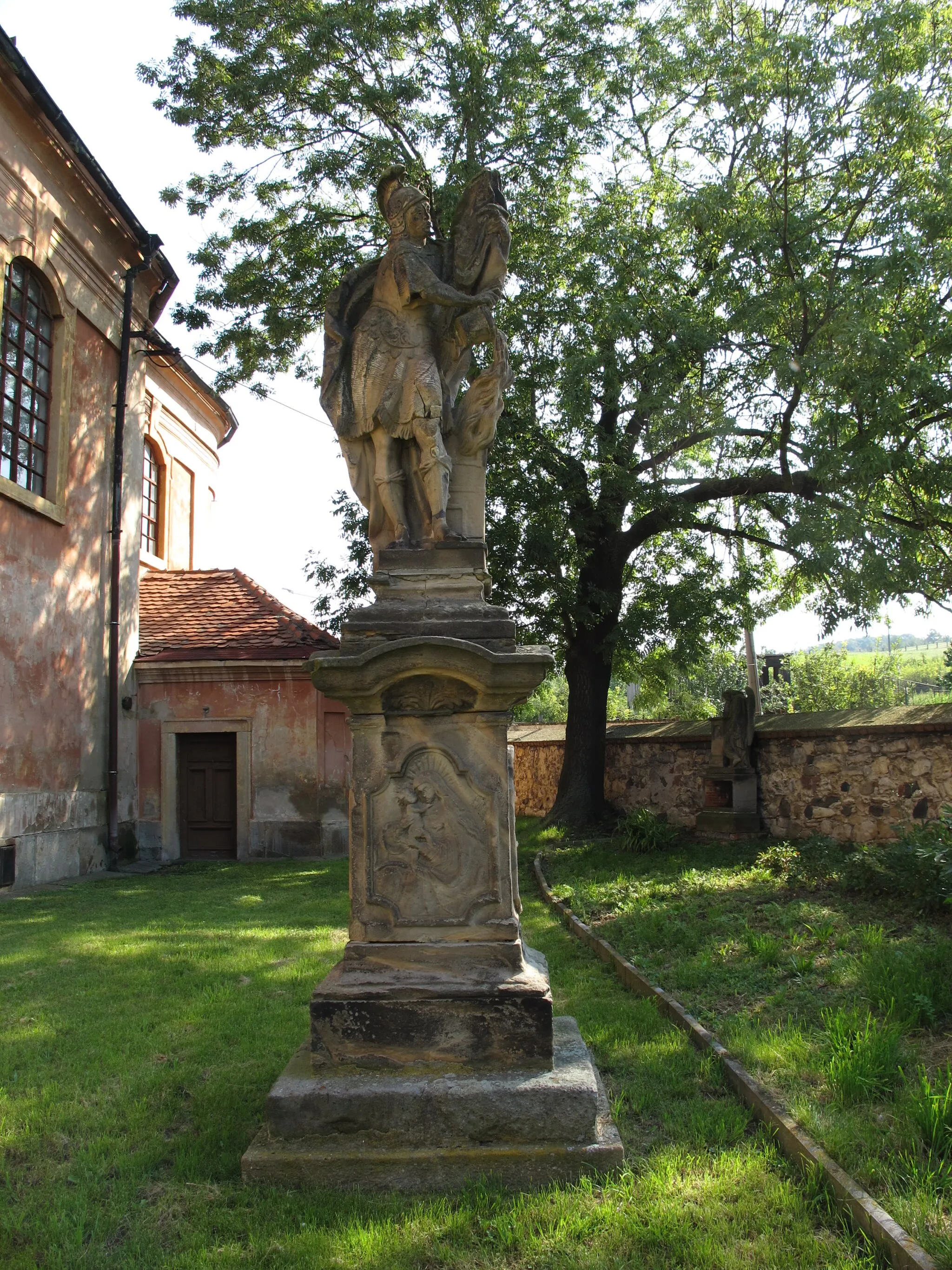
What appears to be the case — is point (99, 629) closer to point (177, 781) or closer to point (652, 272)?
point (177, 781)

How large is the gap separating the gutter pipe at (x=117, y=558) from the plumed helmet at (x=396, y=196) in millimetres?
10469

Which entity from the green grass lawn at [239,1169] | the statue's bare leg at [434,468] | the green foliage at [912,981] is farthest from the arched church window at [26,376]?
the green foliage at [912,981]

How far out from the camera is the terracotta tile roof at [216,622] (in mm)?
15453

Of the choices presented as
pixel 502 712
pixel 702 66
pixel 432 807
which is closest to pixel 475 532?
pixel 502 712

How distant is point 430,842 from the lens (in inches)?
166

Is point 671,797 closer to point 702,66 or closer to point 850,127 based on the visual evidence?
point 850,127

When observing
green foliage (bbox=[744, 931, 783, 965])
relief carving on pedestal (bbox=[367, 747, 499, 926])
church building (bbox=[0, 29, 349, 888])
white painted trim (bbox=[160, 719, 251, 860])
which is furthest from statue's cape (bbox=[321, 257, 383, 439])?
white painted trim (bbox=[160, 719, 251, 860])

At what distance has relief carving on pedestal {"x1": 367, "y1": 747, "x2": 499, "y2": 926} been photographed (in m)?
4.20

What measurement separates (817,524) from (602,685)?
5329mm

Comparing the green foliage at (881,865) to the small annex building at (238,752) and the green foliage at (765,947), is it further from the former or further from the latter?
the small annex building at (238,752)

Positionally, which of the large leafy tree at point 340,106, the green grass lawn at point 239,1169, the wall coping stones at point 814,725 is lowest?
the green grass lawn at point 239,1169

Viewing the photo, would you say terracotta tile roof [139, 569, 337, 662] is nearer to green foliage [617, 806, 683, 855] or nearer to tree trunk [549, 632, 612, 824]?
tree trunk [549, 632, 612, 824]

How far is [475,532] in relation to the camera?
491 cm

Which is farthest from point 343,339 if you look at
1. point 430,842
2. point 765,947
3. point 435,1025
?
point 765,947
